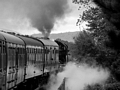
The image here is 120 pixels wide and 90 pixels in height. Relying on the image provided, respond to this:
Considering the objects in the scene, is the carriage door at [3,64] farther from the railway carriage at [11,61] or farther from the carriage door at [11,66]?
the carriage door at [11,66]

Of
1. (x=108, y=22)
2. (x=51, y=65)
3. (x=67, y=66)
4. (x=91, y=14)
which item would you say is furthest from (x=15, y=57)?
(x=67, y=66)

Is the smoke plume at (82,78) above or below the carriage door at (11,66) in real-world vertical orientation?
below

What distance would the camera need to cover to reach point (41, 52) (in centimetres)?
2247

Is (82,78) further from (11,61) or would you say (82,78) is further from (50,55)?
(11,61)

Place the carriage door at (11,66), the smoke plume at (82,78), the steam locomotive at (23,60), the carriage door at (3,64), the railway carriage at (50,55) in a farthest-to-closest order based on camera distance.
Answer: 1. the railway carriage at (50,55)
2. the smoke plume at (82,78)
3. the carriage door at (11,66)
4. the steam locomotive at (23,60)
5. the carriage door at (3,64)

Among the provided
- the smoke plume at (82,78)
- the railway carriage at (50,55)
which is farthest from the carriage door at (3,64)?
the railway carriage at (50,55)

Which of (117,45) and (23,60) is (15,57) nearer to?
(23,60)

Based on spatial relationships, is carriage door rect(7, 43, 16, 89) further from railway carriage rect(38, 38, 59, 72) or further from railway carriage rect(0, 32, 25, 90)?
railway carriage rect(38, 38, 59, 72)

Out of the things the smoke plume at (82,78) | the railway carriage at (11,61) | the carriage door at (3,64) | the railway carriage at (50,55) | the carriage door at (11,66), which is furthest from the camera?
the railway carriage at (50,55)

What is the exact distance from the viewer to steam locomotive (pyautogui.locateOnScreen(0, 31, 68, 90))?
1266 centimetres

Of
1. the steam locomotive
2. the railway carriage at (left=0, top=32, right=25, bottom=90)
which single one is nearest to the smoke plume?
the steam locomotive

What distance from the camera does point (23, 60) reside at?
1689 centimetres

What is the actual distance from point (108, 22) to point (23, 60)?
25.0 feet

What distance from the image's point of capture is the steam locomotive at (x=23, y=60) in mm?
12664
